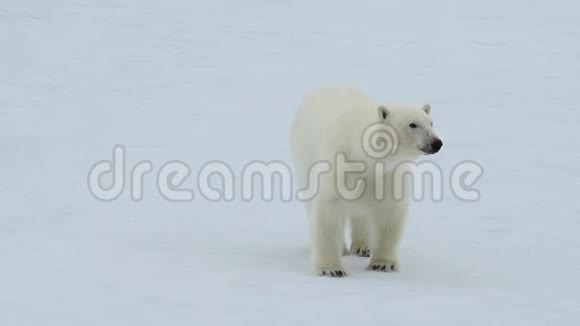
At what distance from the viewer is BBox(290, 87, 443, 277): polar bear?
19.6 feet

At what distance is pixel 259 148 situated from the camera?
34.5ft

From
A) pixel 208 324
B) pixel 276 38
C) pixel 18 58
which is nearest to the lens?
pixel 208 324

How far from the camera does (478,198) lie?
887 centimetres

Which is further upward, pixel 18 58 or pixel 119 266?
pixel 18 58

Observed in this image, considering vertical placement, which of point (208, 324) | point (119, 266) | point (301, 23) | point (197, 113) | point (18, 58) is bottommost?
point (208, 324)

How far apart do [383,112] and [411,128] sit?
0.19 metres

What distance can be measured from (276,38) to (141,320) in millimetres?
10157

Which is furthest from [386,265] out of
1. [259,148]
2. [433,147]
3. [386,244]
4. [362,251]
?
[259,148]

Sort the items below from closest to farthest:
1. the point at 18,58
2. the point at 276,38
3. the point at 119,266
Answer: the point at 119,266 < the point at 18,58 < the point at 276,38

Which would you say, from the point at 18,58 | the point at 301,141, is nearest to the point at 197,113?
the point at 18,58

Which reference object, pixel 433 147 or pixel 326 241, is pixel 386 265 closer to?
pixel 326 241

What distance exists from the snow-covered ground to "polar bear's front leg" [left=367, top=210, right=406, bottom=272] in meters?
0.18

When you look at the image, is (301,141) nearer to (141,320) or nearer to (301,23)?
(141,320)

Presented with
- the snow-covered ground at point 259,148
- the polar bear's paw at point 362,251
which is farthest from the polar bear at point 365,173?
the polar bear's paw at point 362,251
